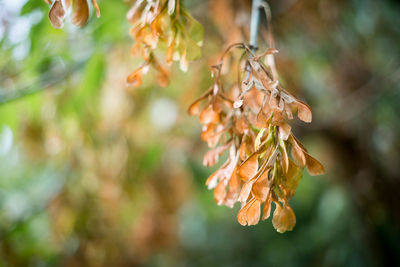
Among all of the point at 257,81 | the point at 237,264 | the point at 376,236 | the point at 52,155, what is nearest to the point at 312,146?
the point at 376,236

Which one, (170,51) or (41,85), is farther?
(41,85)

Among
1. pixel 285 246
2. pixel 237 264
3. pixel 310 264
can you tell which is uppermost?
pixel 310 264

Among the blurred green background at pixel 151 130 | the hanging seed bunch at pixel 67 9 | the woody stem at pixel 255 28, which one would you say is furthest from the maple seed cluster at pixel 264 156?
the blurred green background at pixel 151 130

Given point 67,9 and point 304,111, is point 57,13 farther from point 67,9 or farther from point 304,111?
point 304,111

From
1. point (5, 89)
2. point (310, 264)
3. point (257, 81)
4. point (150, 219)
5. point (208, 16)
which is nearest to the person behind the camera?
point (257, 81)

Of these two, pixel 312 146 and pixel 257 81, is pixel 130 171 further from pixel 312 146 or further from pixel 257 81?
pixel 312 146

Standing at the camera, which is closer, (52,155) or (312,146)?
(52,155)

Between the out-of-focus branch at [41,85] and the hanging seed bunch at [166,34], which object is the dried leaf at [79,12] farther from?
the out-of-focus branch at [41,85]

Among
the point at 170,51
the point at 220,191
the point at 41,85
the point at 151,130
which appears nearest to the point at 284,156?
the point at 220,191
